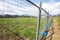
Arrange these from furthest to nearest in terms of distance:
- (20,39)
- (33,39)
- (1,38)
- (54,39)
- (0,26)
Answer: (54,39) < (33,39) < (20,39) < (0,26) < (1,38)

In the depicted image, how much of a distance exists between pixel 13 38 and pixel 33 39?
1383 millimetres

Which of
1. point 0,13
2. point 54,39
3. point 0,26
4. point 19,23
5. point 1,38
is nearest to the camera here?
point 0,13

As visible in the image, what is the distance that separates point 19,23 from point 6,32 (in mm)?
4646

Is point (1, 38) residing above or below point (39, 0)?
below

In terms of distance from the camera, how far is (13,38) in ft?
15.4

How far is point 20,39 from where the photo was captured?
4637mm

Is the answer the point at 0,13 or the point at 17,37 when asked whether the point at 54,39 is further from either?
the point at 0,13

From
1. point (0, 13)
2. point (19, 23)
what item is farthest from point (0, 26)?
point (19, 23)

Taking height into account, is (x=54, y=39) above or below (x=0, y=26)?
below

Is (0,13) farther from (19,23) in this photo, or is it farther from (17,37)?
(19,23)

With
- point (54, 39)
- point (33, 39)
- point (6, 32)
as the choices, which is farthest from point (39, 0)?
point (54, 39)

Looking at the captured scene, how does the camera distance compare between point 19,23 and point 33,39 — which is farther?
point 19,23

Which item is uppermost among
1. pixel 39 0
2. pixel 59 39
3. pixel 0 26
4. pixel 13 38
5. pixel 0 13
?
pixel 39 0

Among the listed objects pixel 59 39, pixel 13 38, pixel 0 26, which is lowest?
pixel 59 39
